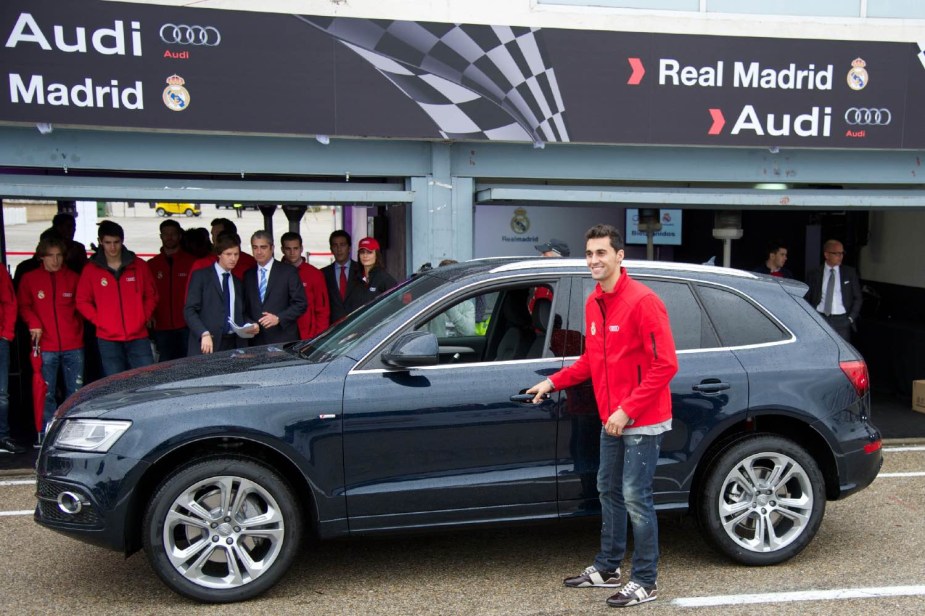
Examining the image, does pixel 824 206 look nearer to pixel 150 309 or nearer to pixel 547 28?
pixel 547 28

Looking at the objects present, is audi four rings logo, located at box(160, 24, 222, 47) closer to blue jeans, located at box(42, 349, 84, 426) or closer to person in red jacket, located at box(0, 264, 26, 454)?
person in red jacket, located at box(0, 264, 26, 454)

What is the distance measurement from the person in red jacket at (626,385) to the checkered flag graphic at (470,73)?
3886 millimetres

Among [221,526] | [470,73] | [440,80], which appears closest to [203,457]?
[221,526]

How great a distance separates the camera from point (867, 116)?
28.6ft

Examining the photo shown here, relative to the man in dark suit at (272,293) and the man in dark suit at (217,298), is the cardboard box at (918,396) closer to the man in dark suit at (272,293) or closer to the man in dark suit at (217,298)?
the man in dark suit at (272,293)

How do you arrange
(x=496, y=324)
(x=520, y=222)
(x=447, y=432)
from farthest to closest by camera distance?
(x=520, y=222) < (x=496, y=324) < (x=447, y=432)

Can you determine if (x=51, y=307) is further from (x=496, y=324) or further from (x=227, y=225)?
(x=496, y=324)

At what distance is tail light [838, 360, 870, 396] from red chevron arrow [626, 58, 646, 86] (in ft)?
13.1


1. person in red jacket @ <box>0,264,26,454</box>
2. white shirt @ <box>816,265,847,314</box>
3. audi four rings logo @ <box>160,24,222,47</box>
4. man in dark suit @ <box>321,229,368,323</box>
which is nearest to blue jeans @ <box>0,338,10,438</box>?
person in red jacket @ <box>0,264,26,454</box>

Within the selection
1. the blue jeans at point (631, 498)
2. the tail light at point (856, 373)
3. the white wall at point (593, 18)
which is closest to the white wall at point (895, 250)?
the white wall at point (593, 18)

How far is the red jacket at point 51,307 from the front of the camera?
760 centimetres

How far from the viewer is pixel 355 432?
4.57 metres

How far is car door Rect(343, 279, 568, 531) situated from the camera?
460 centimetres

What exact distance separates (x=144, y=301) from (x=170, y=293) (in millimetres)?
1101
